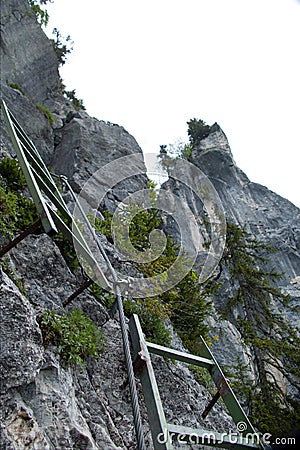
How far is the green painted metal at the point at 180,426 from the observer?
2.83m

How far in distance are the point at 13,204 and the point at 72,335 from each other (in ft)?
8.02

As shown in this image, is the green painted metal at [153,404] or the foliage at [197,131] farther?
the foliage at [197,131]

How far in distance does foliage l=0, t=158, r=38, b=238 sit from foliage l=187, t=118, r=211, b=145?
2564 cm

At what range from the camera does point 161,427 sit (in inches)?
110

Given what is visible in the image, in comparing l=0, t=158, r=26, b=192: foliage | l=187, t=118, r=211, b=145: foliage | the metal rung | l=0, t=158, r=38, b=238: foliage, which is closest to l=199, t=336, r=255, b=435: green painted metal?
the metal rung

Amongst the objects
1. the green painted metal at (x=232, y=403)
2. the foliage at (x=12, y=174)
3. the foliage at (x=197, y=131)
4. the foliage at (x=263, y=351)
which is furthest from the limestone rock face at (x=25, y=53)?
the foliage at (x=197, y=131)

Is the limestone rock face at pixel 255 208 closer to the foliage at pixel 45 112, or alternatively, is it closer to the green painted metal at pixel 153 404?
the foliage at pixel 45 112

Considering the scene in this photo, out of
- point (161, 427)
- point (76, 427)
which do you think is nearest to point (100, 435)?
point (76, 427)

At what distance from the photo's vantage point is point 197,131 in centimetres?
3162

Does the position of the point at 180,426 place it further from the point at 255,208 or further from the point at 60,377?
the point at 255,208

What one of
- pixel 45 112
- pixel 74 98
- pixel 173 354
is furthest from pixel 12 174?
pixel 74 98

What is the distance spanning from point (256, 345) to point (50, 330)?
7.21m

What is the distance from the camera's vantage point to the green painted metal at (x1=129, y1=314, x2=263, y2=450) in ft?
9.29

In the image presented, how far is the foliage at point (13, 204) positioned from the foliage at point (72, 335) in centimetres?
135
